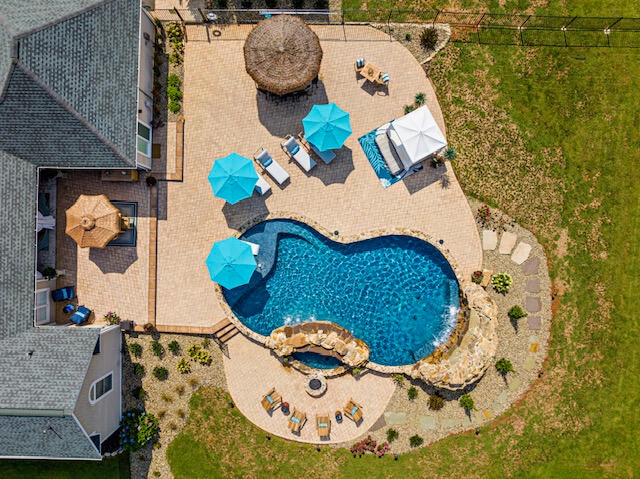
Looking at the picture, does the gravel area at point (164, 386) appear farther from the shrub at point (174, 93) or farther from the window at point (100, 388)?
the shrub at point (174, 93)

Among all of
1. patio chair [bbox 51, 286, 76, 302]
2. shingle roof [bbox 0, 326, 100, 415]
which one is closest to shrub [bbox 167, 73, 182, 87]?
patio chair [bbox 51, 286, 76, 302]

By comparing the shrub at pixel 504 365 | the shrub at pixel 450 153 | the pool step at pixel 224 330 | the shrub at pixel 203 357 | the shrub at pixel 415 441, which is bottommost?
the shrub at pixel 415 441

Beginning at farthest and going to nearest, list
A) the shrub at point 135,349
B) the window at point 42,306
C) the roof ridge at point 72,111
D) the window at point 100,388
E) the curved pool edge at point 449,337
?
1. the shrub at point 135,349
2. the curved pool edge at point 449,337
3. the window at point 42,306
4. the window at point 100,388
5. the roof ridge at point 72,111

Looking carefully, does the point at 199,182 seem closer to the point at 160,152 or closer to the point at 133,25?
the point at 160,152

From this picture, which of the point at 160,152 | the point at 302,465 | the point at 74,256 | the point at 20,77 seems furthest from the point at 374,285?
the point at 20,77

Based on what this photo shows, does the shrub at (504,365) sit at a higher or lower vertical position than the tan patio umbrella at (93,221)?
lower

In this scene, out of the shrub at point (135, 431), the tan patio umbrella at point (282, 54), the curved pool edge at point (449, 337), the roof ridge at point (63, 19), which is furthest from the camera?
the shrub at point (135, 431)

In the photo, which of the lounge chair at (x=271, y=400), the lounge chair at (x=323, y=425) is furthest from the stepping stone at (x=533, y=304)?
the lounge chair at (x=271, y=400)
